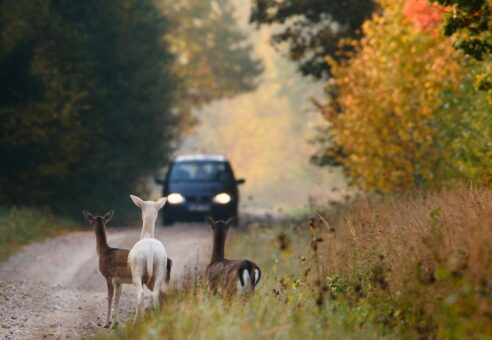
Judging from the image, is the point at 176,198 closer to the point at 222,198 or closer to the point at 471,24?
the point at 222,198

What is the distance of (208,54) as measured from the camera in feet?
205

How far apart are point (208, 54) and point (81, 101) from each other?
3132 centimetres

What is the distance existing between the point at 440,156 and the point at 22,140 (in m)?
11.0

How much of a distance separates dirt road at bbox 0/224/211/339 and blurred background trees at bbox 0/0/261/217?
2829mm

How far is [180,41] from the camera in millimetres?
60188

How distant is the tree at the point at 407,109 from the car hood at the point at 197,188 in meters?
4.83

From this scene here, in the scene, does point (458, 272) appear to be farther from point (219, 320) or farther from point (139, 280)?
point (139, 280)

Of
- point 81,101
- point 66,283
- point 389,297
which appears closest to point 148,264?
point 389,297

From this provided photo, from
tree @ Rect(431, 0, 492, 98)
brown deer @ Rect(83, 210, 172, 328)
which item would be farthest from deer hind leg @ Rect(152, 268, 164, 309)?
tree @ Rect(431, 0, 492, 98)

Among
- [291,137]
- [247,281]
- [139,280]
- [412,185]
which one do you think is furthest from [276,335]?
[291,137]

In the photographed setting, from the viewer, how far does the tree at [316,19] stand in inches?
1167

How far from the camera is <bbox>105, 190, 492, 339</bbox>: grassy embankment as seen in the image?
27.1 ft

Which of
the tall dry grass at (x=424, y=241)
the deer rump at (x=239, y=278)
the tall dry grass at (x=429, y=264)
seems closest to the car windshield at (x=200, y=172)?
the tall dry grass at (x=424, y=241)

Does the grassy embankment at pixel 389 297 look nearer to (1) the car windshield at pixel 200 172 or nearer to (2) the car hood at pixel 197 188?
(2) the car hood at pixel 197 188
